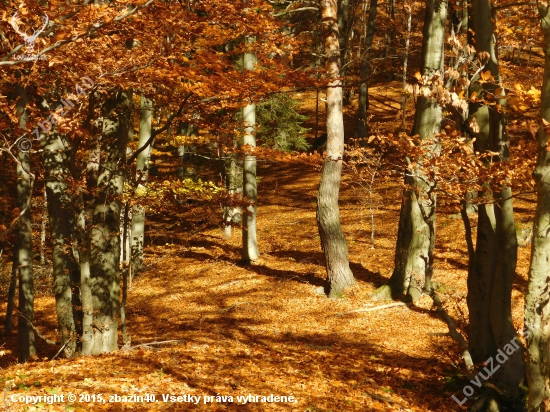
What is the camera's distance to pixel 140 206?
44.2ft

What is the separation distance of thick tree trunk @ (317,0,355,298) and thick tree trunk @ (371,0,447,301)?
3.27 ft

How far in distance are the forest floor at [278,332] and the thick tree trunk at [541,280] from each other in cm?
185

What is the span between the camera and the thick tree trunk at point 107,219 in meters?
7.93

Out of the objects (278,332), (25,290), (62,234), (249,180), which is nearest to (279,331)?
(278,332)

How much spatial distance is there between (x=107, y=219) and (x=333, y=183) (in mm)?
5313

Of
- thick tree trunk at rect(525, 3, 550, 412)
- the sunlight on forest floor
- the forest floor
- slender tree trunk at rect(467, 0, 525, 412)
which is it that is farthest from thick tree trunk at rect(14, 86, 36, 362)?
thick tree trunk at rect(525, 3, 550, 412)

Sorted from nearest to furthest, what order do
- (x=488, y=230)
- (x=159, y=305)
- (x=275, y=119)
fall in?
(x=488, y=230) → (x=159, y=305) → (x=275, y=119)

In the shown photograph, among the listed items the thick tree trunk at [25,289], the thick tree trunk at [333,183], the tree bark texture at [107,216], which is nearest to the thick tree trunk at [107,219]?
the tree bark texture at [107,216]

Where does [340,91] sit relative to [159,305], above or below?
above

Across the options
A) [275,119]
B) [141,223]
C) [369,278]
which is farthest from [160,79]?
[275,119]

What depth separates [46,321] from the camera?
1431 centimetres

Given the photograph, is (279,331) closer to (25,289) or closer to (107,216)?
(107,216)

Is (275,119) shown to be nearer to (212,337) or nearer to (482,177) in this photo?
(212,337)

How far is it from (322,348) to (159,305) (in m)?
6.19
